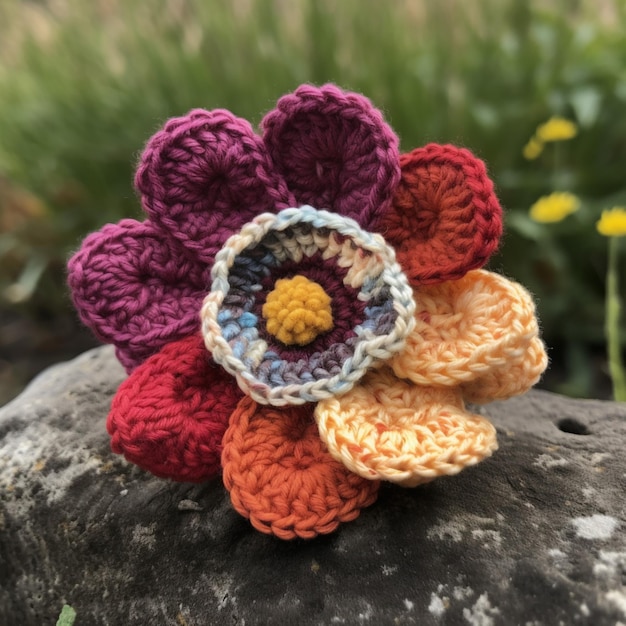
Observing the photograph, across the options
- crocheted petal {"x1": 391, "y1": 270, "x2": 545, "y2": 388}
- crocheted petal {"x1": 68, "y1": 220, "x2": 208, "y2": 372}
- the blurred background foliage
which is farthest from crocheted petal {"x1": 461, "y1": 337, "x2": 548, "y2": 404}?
the blurred background foliage

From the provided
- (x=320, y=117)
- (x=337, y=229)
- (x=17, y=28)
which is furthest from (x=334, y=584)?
(x=17, y=28)

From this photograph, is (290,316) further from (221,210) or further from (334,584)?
(334,584)

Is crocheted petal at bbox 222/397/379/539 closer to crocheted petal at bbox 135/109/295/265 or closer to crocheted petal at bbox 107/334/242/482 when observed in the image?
crocheted petal at bbox 107/334/242/482

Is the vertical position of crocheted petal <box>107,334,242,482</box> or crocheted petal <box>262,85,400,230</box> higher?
crocheted petal <box>262,85,400,230</box>

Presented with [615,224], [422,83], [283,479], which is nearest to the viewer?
[283,479]

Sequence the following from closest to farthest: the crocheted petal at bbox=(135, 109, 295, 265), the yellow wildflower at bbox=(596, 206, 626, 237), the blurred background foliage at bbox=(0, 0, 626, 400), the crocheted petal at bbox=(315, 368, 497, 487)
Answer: the crocheted petal at bbox=(315, 368, 497, 487) < the crocheted petal at bbox=(135, 109, 295, 265) < the yellow wildflower at bbox=(596, 206, 626, 237) < the blurred background foliage at bbox=(0, 0, 626, 400)

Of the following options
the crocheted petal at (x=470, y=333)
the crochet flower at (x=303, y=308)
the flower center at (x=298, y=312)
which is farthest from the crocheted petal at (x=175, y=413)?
the crocheted petal at (x=470, y=333)

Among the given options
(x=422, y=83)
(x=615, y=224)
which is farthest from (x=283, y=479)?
(x=422, y=83)

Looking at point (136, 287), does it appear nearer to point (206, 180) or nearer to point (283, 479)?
point (206, 180)
